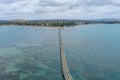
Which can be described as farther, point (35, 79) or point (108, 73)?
point (108, 73)

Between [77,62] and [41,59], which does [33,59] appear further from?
[77,62]

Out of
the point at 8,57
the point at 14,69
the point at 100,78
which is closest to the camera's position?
the point at 100,78

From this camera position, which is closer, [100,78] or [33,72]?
[100,78]

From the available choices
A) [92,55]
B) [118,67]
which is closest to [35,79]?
[118,67]

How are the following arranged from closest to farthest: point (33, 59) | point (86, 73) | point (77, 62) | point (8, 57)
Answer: point (86, 73), point (77, 62), point (33, 59), point (8, 57)

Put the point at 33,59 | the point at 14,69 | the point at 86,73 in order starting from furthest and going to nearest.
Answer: the point at 33,59, the point at 14,69, the point at 86,73

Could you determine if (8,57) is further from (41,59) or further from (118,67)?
(118,67)

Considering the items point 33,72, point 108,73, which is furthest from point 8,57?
point 108,73

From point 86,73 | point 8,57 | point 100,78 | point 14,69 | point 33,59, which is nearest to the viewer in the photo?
point 100,78
